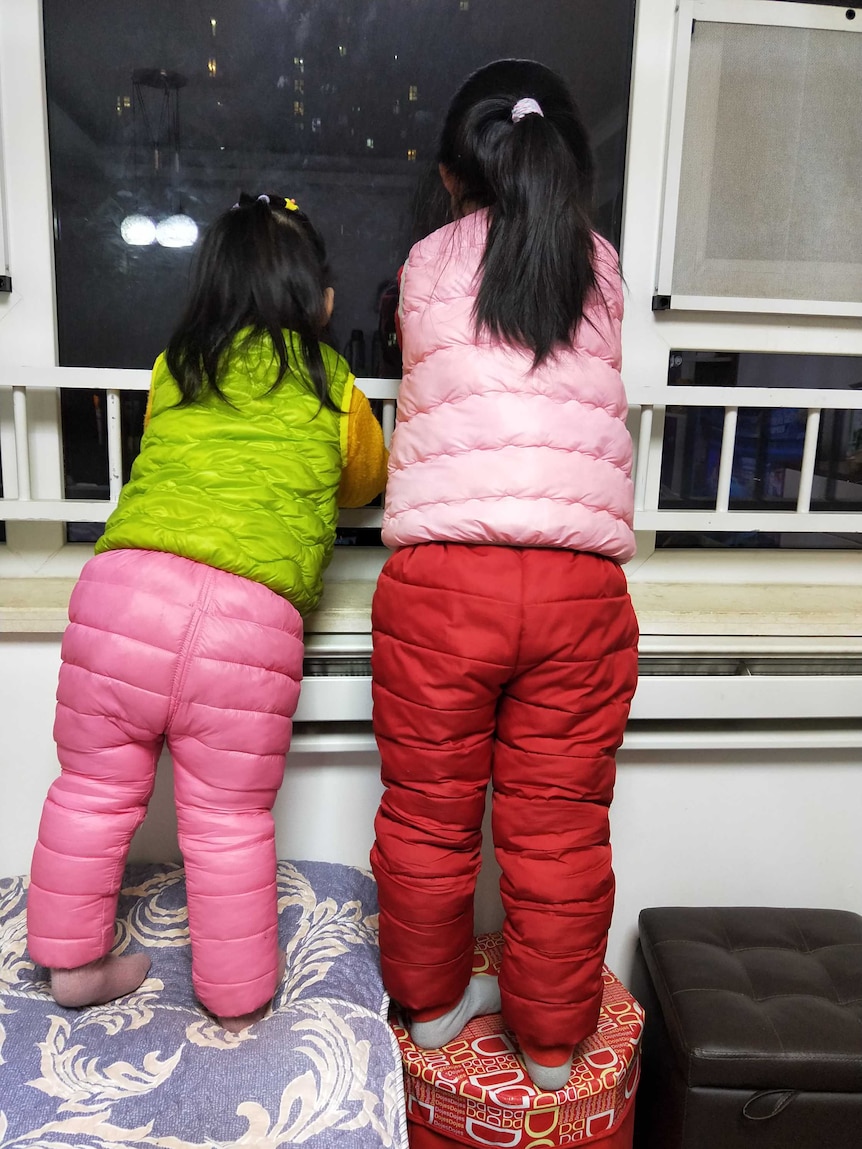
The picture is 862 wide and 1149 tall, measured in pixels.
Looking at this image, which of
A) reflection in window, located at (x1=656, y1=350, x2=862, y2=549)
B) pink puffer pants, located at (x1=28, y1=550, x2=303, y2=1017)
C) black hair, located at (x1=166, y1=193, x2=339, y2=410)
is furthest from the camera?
reflection in window, located at (x1=656, y1=350, x2=862, y2=549)

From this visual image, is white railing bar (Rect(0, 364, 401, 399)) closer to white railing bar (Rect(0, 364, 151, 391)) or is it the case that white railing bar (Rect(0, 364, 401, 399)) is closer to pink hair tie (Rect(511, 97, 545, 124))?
white railing bar (Rect(0, 364, 151, 391))

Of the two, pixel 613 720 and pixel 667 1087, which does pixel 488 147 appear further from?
pixel 667 1087

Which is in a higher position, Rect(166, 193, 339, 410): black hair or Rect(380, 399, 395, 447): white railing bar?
Rect(166, 193, 339, 410): black hair

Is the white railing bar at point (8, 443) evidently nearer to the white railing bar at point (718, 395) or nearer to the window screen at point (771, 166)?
the white railing bar at point (718, 395)

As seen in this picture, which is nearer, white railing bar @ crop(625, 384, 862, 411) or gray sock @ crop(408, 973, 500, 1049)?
gray sock @ crop(408, 973, 500, 1049)

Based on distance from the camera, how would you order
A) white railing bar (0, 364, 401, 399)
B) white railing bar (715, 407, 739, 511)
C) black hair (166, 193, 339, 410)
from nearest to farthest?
black hair (166, 193, 339, 410)
white railing bar (0, 364, 401, 399)
white railing bar (715, 407, 739, 511)

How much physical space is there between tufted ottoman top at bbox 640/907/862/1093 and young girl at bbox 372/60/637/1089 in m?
0.17

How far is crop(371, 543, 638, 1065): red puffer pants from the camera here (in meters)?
0.98

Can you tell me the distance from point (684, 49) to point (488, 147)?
565 millimetres

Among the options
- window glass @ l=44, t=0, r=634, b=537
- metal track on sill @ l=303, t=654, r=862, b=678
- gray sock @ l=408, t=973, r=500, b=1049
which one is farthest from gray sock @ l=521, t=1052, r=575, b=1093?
window glass @ l=44, t=0, r=634, b=537

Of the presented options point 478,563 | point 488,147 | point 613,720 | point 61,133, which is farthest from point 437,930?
point 61,133

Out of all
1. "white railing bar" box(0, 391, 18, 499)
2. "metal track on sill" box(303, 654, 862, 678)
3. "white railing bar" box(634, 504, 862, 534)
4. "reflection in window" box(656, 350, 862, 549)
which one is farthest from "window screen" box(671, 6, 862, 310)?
"white railing bar" box(0, 391, 18, 499)

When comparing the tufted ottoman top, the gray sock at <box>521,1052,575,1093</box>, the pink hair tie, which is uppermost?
the pink hair tie

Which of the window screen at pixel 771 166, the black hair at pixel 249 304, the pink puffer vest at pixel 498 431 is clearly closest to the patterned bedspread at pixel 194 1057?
the pink puffer vest at pixel 498 431
